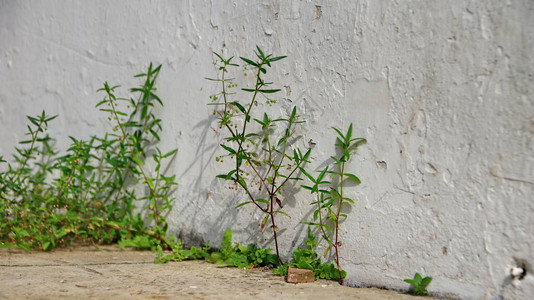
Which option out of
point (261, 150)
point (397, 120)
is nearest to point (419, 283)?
point (397, 120)

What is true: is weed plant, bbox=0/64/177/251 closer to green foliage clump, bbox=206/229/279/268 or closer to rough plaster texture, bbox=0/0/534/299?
rough plaster texture, bbox=0/0/534/299

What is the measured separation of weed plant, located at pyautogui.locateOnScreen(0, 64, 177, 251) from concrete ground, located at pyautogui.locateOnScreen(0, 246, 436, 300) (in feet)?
0.75

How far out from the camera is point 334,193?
8.42ft

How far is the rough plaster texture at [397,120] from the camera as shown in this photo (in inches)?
82.9

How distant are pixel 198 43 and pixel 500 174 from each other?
190 centimetres

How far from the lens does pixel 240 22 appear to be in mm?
3154

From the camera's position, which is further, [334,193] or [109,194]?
[109,194]

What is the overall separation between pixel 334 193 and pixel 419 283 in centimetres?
53

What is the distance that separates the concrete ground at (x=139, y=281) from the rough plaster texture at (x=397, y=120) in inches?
9.4

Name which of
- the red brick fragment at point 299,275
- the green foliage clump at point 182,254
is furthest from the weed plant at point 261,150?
the green foliage clump at point 182,254

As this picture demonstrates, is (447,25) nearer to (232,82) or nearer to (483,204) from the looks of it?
(483,204)

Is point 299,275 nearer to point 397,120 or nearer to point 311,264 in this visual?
point 311,264

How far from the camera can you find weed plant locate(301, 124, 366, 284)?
254cm

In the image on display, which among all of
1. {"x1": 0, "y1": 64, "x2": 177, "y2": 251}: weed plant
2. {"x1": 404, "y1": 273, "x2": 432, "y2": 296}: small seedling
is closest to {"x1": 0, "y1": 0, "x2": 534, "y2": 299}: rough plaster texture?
{"x1": 404, "y1": 273, "x2": 432, "y2": 296}: small seedling
